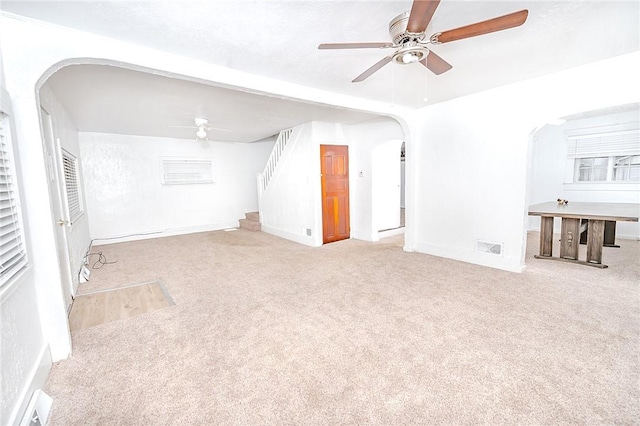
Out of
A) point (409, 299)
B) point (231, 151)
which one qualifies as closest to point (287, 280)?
point (409, 299)

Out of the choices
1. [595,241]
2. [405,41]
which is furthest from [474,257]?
[405,41]

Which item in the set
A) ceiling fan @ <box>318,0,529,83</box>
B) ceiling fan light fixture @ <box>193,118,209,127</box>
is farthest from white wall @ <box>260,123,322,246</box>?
ceiling fan @ <box>318,0,529,83</box>

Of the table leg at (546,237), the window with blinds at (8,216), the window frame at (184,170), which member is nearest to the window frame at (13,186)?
the window with blinds at (8,216)

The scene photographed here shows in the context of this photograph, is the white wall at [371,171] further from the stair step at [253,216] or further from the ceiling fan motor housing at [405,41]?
the ceiling fan motor housing at [405,41]

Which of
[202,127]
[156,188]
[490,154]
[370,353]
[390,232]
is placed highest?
[202,127]

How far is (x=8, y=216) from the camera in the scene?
1638mm

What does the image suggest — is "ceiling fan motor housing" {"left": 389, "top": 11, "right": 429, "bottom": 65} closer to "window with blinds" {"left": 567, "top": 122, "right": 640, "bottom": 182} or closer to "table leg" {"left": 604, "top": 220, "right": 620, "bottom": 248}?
"table leg" {"left": 604, "top": 220, "right": 620, "bottom": 248}

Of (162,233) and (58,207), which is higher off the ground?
(58,207)

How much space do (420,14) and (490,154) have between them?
2.76 metres

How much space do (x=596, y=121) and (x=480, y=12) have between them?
204 inches

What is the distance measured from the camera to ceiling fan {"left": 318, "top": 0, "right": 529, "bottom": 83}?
1437mm

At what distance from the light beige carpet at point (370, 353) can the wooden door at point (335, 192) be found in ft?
6.10

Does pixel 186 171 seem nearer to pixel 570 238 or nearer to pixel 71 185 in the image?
pixel 71 185

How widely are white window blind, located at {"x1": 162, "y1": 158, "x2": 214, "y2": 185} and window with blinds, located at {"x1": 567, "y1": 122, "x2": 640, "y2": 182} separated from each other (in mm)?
7730
